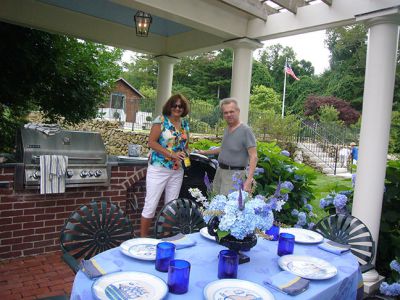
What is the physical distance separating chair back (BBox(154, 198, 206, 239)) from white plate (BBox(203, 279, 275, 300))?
3.14 ft

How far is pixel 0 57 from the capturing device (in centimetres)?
534

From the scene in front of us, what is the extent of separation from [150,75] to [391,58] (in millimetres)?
25666

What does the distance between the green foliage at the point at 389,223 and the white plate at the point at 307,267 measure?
80.3 inches

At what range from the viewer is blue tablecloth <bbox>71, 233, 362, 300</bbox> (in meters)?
1.41

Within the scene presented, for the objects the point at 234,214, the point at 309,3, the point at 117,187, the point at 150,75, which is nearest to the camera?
the point at 234,214

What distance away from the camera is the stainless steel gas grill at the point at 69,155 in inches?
128

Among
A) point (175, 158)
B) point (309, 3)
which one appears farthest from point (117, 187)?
A: point (309, 3)

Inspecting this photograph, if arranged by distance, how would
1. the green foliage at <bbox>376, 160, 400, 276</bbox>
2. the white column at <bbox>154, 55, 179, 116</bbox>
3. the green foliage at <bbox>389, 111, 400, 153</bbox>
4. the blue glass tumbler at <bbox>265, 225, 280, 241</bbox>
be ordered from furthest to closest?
the white column at <bbox>154, 55, 179, 116</bbox> < the green foliage at <bbox>389, 111, 400, 153</bbox> < the green foliage at <bbox>376, 160, 400, 276</bbox> < the blue glass tumbler at <bbox>265, 225, 280, 241</bbox>

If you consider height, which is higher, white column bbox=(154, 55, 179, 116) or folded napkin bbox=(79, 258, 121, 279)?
white column bbox=(154, 55, 179, 116)

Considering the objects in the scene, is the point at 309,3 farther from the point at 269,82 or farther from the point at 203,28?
the point at 269,82

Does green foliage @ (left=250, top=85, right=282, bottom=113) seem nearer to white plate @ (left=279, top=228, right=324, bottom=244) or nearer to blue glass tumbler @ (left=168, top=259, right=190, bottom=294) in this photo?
white plate @ (left=279, top=228, right=324, bottom=244)

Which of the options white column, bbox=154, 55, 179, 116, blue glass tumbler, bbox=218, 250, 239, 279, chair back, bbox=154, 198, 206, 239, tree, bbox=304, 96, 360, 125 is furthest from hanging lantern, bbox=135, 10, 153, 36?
tree, bbox=304, 96, 360, 125

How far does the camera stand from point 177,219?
2477 mm

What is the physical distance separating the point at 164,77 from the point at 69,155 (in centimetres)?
297
